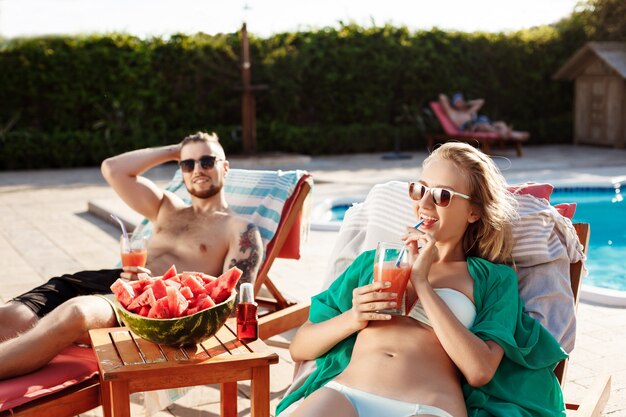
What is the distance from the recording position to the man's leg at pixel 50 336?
2.87 meters

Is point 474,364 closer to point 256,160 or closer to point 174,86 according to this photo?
point 256,160

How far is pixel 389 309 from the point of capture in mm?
2393

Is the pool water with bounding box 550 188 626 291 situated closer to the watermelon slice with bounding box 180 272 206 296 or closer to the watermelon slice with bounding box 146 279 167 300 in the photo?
the watermelon slice with bounding box 180 272 206 296

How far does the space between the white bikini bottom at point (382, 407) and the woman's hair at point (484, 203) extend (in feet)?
2.11

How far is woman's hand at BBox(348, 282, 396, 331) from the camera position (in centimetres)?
237

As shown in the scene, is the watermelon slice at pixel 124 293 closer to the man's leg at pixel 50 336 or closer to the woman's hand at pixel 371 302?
the man's leg at pixel 50 336

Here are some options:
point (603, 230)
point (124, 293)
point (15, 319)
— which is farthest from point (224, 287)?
point (603, 230)

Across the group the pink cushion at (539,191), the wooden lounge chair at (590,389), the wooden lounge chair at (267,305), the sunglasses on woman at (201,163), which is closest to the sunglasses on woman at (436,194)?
the pink cushion at (539,191)

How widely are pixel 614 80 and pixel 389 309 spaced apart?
1511 centimetres

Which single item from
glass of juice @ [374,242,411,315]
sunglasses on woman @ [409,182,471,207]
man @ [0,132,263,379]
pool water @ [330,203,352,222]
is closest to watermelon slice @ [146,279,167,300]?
man @ [0,132,263,379]

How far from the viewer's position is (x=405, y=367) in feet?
7.88

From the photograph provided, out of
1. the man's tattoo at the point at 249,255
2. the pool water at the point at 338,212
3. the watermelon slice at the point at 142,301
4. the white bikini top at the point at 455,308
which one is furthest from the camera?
the pool water at the point at 338,212

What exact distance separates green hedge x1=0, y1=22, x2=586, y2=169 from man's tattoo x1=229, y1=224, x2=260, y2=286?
36.0 feet

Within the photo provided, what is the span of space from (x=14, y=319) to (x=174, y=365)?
3.97ft
